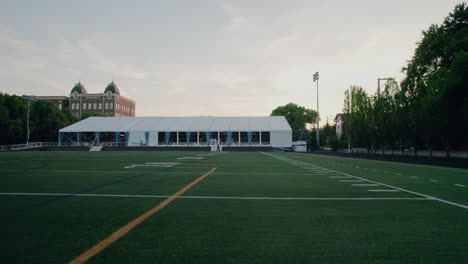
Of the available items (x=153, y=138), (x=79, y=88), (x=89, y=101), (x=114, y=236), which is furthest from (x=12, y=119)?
(x=114, y=236)

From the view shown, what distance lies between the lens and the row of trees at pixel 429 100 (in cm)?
2670

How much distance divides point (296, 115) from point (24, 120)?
264 feet

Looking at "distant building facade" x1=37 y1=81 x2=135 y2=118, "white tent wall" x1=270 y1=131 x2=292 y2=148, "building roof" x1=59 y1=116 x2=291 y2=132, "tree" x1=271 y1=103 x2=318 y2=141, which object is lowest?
"white tent wall" x1=270 y1=131 x2=292 y2=148

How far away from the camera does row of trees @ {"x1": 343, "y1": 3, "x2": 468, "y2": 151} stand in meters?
26.7

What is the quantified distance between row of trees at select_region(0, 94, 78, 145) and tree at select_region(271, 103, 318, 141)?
7098cm

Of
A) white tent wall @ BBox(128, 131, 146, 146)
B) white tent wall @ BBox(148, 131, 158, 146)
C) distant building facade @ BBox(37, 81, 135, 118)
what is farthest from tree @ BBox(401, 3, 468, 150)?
distant building facade @ BBox(37, 81, 135, 118)

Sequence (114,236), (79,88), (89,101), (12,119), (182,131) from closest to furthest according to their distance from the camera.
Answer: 1. (114,236)
2. (182,131)
3. (12,119)
4. (89,101)
5. (79,88)

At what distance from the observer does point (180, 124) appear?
230ft

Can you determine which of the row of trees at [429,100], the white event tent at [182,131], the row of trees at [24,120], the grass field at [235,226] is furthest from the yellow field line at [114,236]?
the row of trees at [24,120]

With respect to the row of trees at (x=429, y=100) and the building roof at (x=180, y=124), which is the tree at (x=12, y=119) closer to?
the building roof at (x=180, y=124)

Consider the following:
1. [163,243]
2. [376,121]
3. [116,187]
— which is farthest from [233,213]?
[376,121]

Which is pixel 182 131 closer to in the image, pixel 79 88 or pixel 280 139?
pixel 280 139

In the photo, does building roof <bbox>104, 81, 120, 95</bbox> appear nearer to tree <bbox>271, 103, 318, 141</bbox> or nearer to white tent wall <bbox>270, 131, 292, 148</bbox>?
tree <bbox>271, 103, 318, 141</bbox>

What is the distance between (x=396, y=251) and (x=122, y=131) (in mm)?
68299
